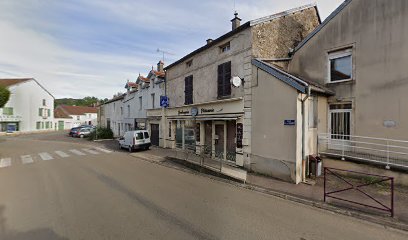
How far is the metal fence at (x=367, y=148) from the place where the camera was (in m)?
7.91

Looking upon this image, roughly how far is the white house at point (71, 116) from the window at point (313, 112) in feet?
181

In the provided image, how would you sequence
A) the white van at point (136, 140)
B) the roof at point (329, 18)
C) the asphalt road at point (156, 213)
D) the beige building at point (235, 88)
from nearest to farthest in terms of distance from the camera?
the asphalt road at point (156, 213), the roof at point (329, 18), the beige building at point (235, 88), the white van at point (136, 140)

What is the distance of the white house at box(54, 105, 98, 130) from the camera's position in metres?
52.0

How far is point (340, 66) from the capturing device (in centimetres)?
969

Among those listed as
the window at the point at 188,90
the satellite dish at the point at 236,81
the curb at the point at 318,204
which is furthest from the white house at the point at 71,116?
the curb at the point at 318,204

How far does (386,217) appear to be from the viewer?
5.32 metres

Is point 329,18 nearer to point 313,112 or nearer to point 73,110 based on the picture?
point 313,112

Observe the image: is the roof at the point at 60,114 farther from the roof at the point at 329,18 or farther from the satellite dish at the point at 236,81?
the roof at the point at 329,18

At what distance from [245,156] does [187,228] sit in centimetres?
616

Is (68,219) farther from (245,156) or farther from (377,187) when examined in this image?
(377,187)

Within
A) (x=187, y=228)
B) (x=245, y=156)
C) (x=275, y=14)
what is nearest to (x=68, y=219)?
(x=187, y=228)

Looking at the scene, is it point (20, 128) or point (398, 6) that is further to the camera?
point (20, 128)

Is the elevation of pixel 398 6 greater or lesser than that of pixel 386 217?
greater

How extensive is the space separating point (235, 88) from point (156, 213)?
7.37 m
